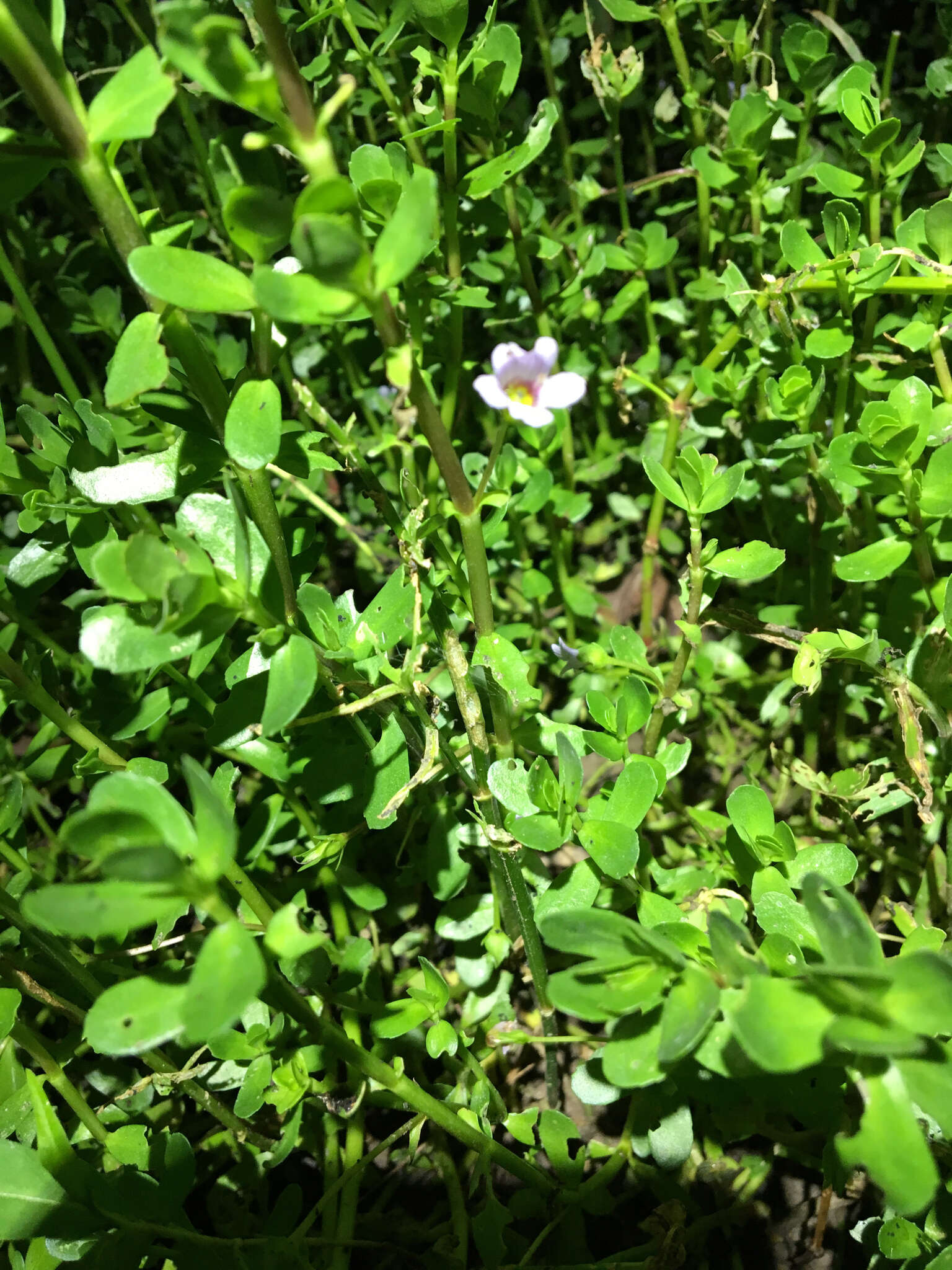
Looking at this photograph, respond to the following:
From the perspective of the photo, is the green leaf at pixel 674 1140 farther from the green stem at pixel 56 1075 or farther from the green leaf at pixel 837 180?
the green leaf at pixel 837 180

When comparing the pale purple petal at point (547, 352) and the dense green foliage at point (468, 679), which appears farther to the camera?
the pale purple petal at point (547, 352)

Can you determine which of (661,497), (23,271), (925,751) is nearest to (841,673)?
(925,751)

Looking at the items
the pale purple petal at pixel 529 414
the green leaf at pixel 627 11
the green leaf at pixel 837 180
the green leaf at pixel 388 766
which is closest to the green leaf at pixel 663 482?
the pale purple petal at pixel 529 414

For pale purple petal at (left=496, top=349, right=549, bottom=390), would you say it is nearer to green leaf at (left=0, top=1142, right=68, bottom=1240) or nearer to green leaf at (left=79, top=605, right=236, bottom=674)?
green leaf at (left=79, top=605, right=236, bottom=674)

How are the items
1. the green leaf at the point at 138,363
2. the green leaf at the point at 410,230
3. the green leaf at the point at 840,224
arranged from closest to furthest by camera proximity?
the green leaf at the point at 410,230 → the green leaf at the point at 138,363 → the green leaf at the point at 840,224

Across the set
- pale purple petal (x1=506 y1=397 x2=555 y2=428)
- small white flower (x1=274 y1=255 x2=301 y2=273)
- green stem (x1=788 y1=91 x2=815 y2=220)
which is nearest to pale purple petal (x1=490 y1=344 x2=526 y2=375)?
pale purple petal (x1=506 y1=397 x2=555 y2=428)

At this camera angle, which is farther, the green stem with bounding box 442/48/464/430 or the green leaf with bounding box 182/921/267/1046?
the green stem with bounding box 442/48/464/430

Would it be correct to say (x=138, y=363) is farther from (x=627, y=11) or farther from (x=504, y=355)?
(x=627, y=11)
